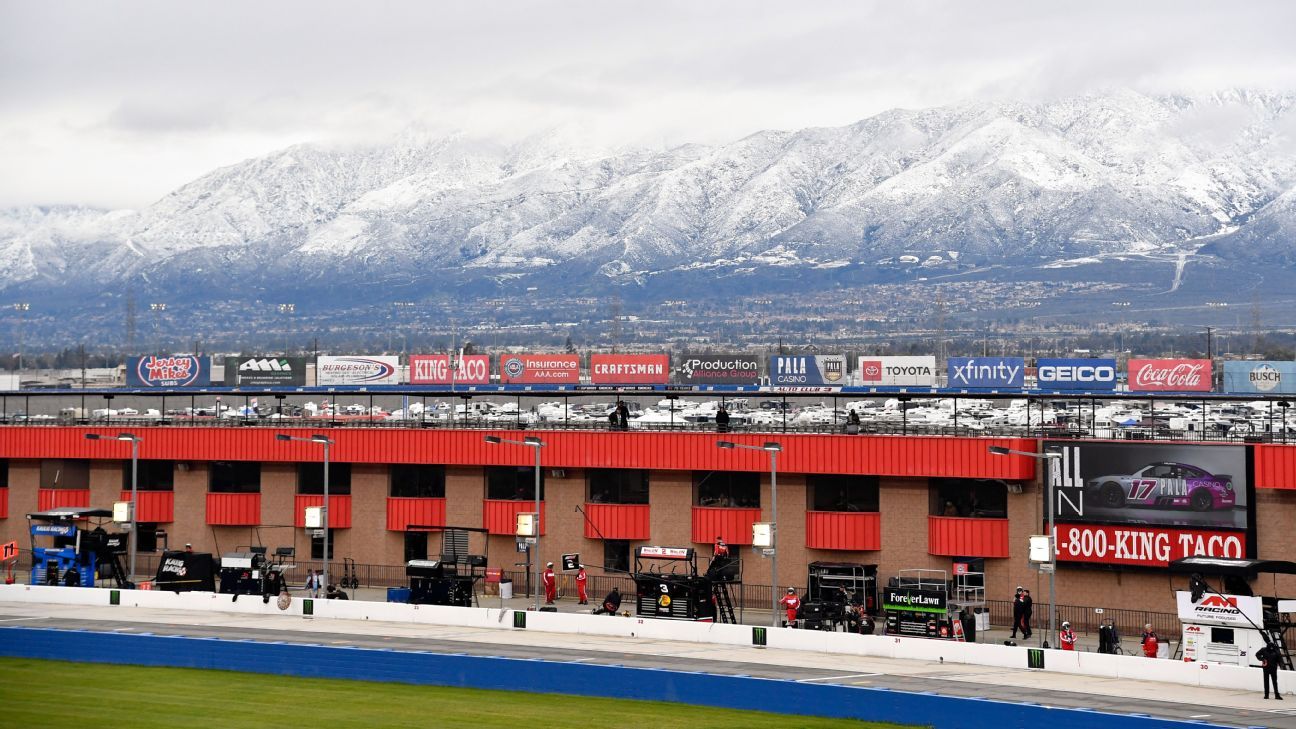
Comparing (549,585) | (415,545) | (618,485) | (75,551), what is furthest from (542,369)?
(549,585)

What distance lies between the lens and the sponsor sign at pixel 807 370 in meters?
118

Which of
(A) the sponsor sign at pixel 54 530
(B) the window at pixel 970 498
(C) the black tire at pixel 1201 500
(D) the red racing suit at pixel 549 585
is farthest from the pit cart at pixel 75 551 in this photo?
(C) the black tire at pixel 1201 500

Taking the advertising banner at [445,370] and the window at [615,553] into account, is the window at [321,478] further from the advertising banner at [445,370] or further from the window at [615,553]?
the advertising banner at [445,370]

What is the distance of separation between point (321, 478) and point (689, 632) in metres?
24.2

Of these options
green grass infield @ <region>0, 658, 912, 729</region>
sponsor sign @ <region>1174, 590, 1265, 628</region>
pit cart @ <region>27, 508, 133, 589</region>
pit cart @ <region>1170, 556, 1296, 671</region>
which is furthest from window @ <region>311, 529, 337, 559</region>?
sponsor sign @ <region>1174, 590, 1265, 628</region>

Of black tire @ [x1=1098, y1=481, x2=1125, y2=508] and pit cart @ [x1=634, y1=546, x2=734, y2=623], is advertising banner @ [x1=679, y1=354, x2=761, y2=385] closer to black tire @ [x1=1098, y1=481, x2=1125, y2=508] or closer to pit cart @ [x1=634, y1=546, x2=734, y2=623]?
pit cart @ [x1=634, y1=546, x2=734, y2=623]

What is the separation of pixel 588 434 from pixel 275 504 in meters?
16.7

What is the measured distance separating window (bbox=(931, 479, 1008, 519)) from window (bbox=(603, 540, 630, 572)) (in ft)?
45.3

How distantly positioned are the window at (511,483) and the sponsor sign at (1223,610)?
97.8 feet

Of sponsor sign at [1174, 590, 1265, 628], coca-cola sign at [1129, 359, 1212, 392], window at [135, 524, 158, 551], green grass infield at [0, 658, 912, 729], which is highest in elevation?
coca-cola sign at [1129, 359, 1212, 392]

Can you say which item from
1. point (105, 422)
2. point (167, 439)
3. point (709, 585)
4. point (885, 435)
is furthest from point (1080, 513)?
point (105, 422)

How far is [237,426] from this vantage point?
243 ft

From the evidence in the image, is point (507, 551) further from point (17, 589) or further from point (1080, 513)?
point (1080, 513)

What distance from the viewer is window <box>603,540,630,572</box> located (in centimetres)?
6769
